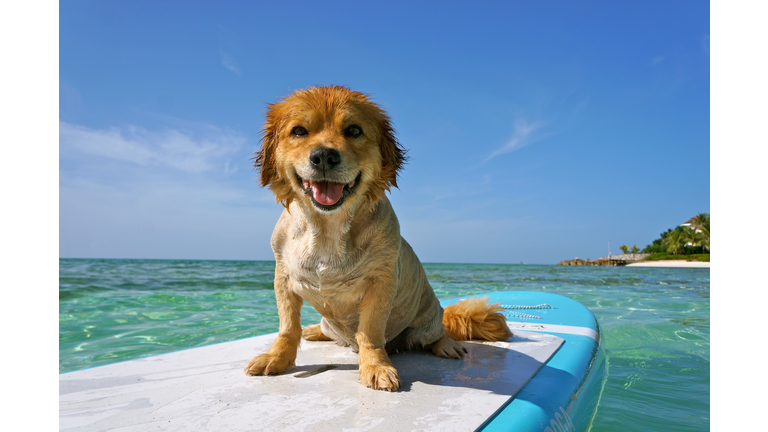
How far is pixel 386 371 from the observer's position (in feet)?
6.11

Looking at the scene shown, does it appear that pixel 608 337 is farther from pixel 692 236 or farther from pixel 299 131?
pixel 692 236

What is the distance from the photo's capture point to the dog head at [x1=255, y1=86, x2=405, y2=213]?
179 cm

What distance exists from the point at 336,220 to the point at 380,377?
758 millimetres

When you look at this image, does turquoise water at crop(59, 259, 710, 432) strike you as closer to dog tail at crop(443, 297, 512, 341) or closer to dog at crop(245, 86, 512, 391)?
dog tail at crop(443, 297, 512, 341)

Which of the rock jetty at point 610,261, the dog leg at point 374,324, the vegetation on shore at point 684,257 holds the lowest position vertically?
the rock jetty at point 610,261

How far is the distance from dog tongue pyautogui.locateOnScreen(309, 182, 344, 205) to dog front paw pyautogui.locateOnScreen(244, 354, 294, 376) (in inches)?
34.8

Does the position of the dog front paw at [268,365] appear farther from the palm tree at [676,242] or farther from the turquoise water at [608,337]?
the palm tree at [676,242]

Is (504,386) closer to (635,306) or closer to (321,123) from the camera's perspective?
(321,123)

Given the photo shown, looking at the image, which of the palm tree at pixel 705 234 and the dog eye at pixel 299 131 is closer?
the dog eye at pixel 299 131

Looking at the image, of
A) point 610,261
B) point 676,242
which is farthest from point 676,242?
point 610,261

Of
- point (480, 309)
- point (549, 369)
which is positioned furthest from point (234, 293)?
point (549, 369)

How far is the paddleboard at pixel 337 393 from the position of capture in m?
1.51

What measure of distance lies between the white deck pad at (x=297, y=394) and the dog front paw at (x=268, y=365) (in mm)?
48

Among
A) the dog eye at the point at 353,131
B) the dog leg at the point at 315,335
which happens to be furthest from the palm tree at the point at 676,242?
the dog eye at the point at 353,131
